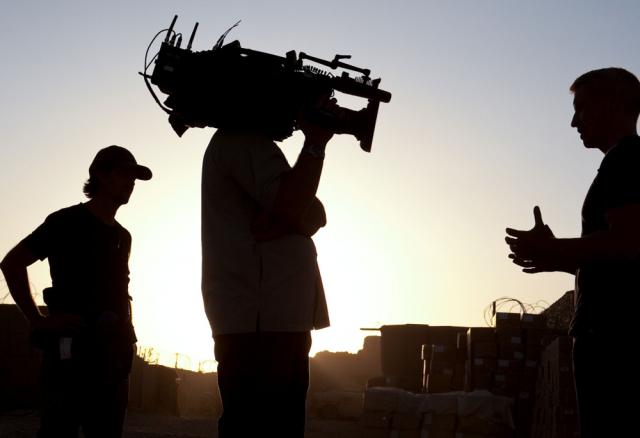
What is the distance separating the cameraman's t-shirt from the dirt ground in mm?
8544

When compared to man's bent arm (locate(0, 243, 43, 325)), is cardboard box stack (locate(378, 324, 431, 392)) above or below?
above

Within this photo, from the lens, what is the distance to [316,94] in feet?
9.43

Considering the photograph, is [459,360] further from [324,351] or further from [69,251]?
[324,351]

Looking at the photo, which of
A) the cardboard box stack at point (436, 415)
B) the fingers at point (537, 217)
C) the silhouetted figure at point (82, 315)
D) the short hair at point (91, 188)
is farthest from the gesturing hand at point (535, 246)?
the cardboard box stack at point (436, 415)

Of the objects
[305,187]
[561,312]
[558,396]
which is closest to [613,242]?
[305,187]

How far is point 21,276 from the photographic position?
3.80m

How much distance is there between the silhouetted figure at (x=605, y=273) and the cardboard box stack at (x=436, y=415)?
28.3 ft

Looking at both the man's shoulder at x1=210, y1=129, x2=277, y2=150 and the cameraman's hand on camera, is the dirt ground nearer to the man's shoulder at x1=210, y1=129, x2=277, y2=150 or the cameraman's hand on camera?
the man's shoulder at x1=210, y1=129, x2=277, y2=150

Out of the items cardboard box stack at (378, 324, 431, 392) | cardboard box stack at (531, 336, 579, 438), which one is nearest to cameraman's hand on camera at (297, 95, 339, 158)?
cardboard box stack at (531, 336, 579, 438)

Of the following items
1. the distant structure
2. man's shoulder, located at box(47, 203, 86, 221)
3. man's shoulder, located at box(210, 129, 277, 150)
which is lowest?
man's shoulder, located at box(47, 203, 86, 221)

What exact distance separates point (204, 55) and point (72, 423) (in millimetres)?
1575

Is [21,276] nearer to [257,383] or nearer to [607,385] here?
[257,383]

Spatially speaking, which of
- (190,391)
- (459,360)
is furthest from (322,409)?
(190,391)

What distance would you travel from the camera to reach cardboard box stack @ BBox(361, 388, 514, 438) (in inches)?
449
